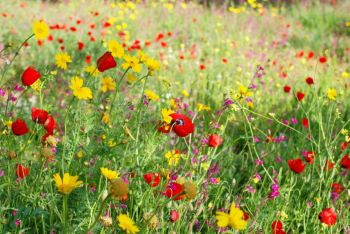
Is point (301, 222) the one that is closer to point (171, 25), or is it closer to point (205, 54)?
point (205, 54)

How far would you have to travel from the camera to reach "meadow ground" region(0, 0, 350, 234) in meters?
1.81

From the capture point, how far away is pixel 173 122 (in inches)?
73.4

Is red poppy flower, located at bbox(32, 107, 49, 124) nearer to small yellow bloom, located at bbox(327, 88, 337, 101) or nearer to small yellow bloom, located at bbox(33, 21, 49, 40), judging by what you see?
small yellow bloom, located at bbox(33, 21, 49, 40)

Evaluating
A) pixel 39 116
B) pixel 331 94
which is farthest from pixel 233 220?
pixel 331 94

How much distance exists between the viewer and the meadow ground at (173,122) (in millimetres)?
1812

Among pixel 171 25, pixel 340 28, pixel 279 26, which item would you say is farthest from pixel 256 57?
pixel 340 28

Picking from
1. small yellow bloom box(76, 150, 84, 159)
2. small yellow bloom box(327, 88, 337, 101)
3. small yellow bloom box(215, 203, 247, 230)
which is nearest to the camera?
small yellow bloom box(215, 203, 247, 230)

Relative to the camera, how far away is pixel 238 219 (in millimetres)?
1316

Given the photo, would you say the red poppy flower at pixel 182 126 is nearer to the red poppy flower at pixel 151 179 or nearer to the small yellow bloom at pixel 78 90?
the red poppy flower at pixel 151 179

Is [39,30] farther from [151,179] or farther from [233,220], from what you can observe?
[233,220]

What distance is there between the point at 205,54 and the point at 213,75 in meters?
1.33

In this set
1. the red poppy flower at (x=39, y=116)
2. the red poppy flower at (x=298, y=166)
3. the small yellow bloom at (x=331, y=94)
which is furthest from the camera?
the small yellow bloom at (x=331, y=94)

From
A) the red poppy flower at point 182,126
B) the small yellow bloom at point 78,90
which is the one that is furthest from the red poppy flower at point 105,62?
the red poppy flower at point 182,126

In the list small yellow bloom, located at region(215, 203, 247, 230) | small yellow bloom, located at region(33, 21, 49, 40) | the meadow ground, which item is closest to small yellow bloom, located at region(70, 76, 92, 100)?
the meadow ground
